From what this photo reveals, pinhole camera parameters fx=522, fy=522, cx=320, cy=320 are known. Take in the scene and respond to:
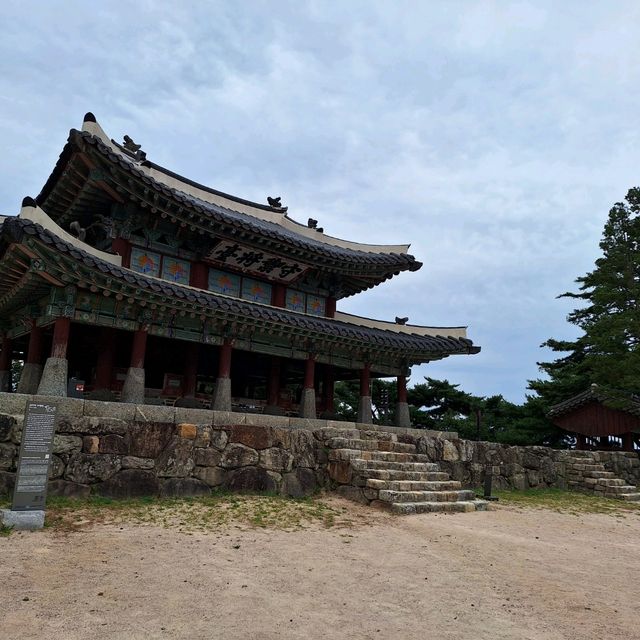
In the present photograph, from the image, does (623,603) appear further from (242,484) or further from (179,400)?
(179,400)

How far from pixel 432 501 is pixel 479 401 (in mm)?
24119

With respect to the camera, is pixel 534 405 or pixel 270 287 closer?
pixel 270 287

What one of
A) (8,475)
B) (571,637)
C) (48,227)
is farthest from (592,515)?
(48,227)

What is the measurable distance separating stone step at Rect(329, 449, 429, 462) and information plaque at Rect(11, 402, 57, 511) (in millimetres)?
6449

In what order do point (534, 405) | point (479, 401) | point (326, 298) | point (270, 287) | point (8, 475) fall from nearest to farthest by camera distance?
point (8, 475) < point (270, 287) < point (326, 298) < point (534, 405) < point (479, 401)

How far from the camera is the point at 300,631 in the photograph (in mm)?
4754

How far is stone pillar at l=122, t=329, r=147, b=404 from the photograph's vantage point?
13.8 meters

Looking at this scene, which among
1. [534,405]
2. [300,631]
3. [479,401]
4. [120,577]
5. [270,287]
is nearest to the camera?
[300,631]

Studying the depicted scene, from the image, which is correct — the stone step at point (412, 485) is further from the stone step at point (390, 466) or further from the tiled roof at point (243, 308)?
the tiled roof at point (243, 308)

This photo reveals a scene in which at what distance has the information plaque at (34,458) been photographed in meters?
8.02

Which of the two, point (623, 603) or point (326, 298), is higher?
point (326, 298)

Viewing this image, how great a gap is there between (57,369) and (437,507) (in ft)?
30.4

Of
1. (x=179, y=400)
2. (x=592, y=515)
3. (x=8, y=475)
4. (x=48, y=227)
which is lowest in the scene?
(x=592, y=515)

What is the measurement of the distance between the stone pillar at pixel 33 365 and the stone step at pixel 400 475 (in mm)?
9540
